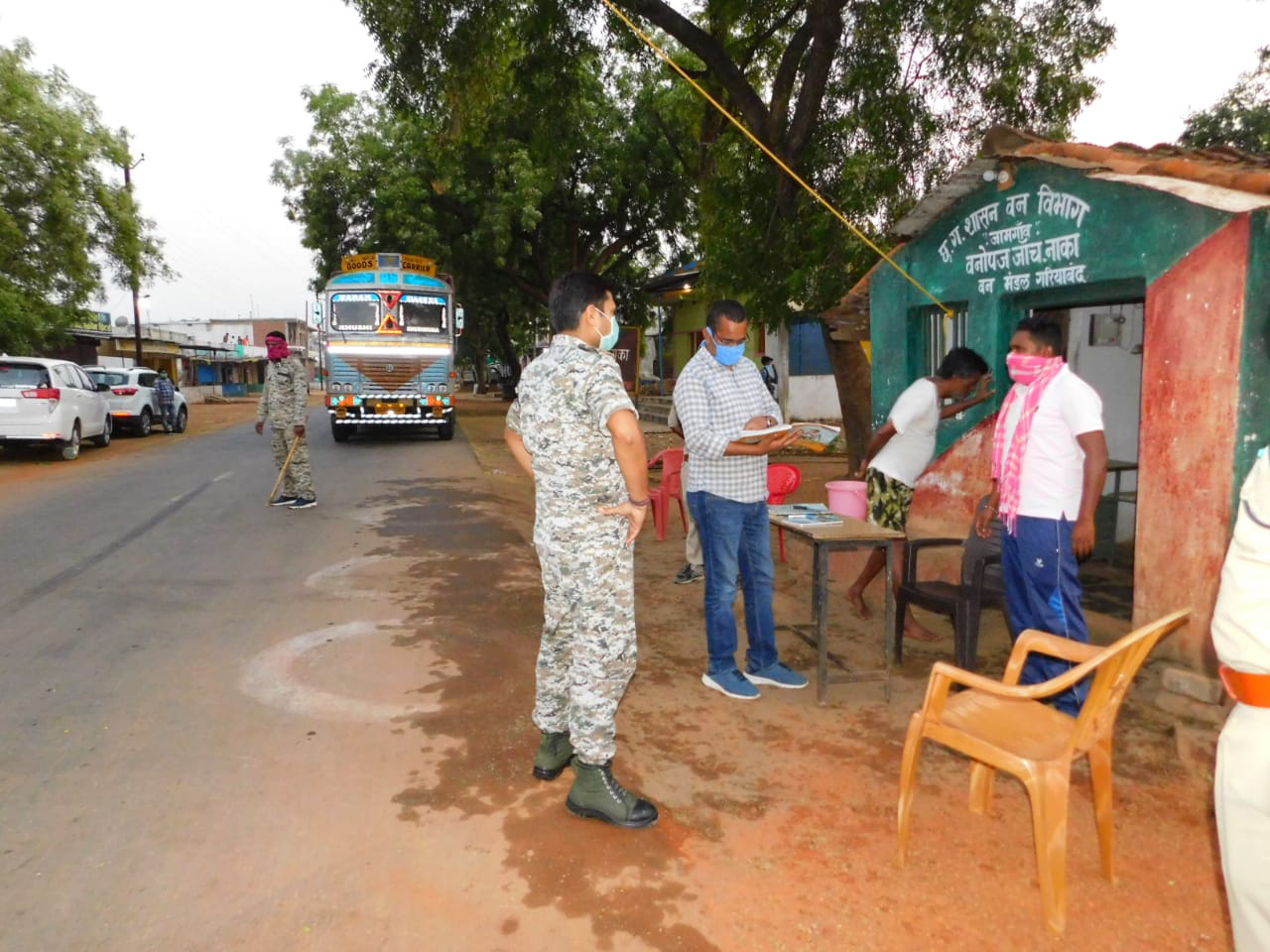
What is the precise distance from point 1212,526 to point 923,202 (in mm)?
2942

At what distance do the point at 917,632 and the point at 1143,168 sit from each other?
2.76 metres

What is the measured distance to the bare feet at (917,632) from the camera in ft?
17.2

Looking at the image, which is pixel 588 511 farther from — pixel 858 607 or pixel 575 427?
pixel 858 607

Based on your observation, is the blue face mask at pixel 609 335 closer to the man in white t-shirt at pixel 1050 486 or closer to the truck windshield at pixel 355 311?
the man in white t-shirt at pixel 1050 486

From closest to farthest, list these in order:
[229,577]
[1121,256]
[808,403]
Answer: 1. [1121,256]
2. [229,577]
3. [808,403]

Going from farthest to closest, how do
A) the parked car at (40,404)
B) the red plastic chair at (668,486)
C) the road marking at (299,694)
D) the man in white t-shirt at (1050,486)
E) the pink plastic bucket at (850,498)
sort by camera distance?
the parked car at (40,404) → the red plastic chair at (668,486) → the pink plastic bucket at (850,498) → the road marking at (299,694) → the man in white t-shirt at (1050,486)

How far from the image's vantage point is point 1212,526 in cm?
408

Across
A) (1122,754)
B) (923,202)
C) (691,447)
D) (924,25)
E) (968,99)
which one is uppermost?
(924,25)

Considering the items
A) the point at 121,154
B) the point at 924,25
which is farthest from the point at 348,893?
the point at 121,154

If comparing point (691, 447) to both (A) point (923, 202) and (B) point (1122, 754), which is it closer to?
(B) point (1122, 754)

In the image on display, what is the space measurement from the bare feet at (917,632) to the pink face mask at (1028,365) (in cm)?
199

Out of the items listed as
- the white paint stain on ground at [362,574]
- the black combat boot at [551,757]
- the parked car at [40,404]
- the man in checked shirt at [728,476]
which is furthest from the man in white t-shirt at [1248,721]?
the parked car at [40,404]

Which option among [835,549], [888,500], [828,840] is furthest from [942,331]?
[828,840]

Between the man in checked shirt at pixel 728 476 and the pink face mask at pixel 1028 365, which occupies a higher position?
Answer: the pink face mask at pixel 1028 365
